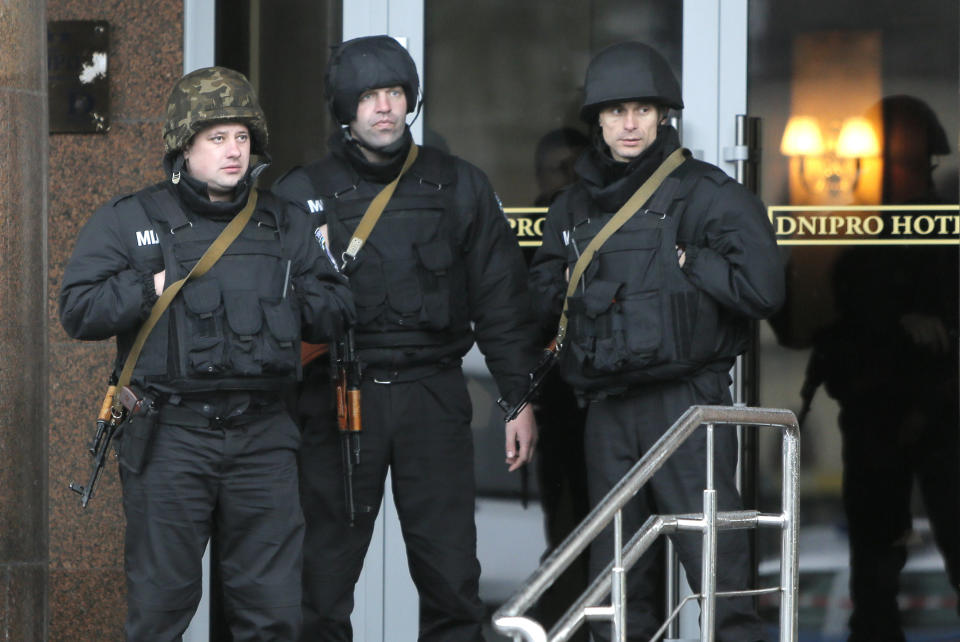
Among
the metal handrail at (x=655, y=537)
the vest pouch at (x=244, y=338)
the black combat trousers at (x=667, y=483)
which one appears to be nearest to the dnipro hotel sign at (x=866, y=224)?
the black combat trousers at (x=667, y=483)

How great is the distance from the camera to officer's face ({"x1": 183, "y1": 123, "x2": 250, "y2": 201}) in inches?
177

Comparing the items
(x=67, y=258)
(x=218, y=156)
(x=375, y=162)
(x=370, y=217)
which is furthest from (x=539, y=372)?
(x=67, y=258)

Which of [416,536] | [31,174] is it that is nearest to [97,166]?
[31,174]

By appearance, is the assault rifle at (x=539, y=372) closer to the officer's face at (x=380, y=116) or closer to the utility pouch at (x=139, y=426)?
the officer's face at (x=380, y=116)

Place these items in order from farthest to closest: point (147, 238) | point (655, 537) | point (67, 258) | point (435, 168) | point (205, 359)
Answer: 1. point (67, 258)
2. point (435, 168)
3. point (147, 238)
4. point (205, 359)
5. point (655, 537)

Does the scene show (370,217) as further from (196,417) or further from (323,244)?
(196,417)

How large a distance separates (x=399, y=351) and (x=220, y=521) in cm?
80

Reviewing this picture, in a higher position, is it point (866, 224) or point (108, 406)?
point (866, 224)

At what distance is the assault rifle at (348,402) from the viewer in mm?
4812

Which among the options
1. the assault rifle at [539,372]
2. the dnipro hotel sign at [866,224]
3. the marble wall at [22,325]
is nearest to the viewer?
the marble wall at [22,325]

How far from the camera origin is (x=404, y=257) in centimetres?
498

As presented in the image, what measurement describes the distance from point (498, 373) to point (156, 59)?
191cm

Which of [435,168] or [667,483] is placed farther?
[435,168]

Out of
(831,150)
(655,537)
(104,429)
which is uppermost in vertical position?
(831,150)
